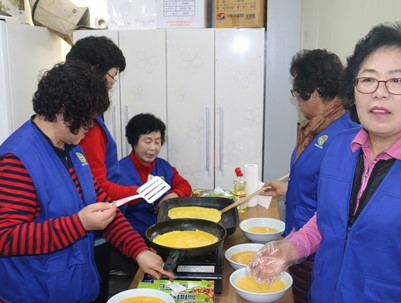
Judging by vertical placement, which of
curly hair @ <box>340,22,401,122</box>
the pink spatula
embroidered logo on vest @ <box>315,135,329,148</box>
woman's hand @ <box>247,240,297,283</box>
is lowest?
woman's hand @ <box>247,240,297,283</box>

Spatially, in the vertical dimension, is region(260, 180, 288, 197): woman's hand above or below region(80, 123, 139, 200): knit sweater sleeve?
below

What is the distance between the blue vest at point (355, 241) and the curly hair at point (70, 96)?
0.80m

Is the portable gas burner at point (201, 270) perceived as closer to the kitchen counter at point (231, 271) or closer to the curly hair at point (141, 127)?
the kitchen counter at point (231, 271)

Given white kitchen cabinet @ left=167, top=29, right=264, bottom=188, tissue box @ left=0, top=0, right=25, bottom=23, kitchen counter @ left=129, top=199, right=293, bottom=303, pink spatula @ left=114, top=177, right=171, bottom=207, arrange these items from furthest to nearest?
white kitchen cabinet @ left=167, top=29, right=264, bottom=188 < tissue box @ left=0, top=0, right=25, bottom=23 < pink spatula @ left=114, top=177, right=171, bottom=207 < kitchen counter @ left=129, top=199, right=293, bottom=303

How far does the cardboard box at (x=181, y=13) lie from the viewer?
124 inches

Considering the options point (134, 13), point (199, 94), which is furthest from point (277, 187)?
point (134, 13)

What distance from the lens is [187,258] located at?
1.50 m

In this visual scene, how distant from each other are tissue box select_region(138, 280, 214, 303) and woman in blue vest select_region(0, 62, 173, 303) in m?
0.05

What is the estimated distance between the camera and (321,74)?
6.46 feet

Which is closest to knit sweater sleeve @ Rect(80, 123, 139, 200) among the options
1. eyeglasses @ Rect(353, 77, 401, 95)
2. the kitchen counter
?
the kitchen counter

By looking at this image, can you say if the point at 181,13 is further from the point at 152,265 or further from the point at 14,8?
the point at 152,265

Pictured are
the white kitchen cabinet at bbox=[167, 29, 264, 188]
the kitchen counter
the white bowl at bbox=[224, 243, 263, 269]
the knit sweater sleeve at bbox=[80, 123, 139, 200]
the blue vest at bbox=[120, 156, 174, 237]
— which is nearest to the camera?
the kitchen counter

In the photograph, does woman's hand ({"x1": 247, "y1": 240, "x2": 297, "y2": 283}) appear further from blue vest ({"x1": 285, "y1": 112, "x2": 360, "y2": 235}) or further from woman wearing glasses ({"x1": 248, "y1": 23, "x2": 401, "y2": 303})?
blue vest ({"x1": 285, "y1": 112, "x2": 360, "y2": 235})

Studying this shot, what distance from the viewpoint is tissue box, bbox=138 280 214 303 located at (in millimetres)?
1359
